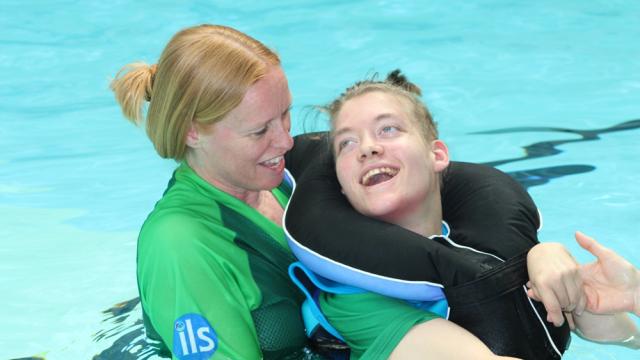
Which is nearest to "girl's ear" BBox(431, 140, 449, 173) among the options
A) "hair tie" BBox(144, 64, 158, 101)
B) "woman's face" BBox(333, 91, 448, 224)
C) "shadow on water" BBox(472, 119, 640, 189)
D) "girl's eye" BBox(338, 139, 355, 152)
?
"woman's face" BBox(333, 91, 448, 224)

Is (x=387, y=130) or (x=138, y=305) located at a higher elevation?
(x=387, y=130)

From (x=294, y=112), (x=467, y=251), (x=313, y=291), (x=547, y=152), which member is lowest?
(x=294, y=112)

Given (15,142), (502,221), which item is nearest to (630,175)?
(502,221)

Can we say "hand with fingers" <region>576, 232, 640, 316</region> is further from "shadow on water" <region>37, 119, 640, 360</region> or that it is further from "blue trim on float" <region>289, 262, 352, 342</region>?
"shadow on water" <region>37, 119, 640, 360</region>

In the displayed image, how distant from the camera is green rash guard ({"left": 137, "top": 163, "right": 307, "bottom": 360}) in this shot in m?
2.85

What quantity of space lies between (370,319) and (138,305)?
1751 millimetres

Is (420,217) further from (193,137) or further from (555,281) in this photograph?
(193,137)

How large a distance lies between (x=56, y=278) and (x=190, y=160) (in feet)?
6.25

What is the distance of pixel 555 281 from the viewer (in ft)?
8.86

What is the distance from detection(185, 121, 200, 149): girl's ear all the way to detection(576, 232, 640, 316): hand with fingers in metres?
1.15

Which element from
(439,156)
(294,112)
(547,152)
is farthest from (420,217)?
(294,112)

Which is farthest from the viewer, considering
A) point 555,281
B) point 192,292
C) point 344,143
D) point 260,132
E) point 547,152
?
point 547,152

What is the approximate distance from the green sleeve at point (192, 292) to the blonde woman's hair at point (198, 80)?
11.7 inches

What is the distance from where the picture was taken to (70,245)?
5172 mm
